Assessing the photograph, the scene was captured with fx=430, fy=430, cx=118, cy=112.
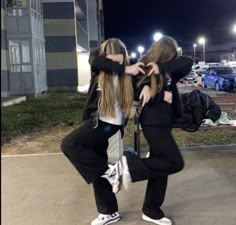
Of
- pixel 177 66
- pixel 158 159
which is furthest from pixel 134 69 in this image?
pixel 158 159

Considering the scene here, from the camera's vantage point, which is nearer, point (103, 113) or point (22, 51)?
point (103, 113)

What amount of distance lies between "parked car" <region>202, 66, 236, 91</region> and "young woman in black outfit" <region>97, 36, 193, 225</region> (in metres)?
23.1

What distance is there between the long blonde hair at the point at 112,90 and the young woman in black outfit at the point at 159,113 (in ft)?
0.39

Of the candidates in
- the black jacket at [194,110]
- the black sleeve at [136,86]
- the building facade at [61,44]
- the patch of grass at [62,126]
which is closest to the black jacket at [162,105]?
the black sleeve at [136,86]

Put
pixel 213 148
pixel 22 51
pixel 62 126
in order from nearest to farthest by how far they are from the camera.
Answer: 1. pixel 213 148
2. pixel 62 126
3. pixel 22 51

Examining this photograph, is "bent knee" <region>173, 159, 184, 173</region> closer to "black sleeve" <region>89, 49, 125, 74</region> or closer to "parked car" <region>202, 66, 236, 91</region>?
"black sleeve" <region>89, 49, 125, 74</region>

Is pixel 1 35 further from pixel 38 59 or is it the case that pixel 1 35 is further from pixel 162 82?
pixel 38 59

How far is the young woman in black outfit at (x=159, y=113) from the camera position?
3.78 m

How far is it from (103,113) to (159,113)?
1.65 ft

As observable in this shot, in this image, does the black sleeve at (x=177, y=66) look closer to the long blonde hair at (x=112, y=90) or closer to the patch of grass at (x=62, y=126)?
the long blonde hair at (x=112, y=90)

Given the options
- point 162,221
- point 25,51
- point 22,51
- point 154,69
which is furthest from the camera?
point 25,51

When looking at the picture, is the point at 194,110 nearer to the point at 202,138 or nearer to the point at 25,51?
the point at 202,138

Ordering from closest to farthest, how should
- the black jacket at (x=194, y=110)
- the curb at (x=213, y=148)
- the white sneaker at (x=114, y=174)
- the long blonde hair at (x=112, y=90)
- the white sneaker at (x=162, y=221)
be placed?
1. the long blonde hair at (x=112, y=90)
2. the white sneaker at (x=114, y=174)
3. the white sneaker at (x=162, y=221)
4. the black jacket at (x=194, y=110)
5. the curb at (x=213, y=148)

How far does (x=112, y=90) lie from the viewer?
3.84 m
